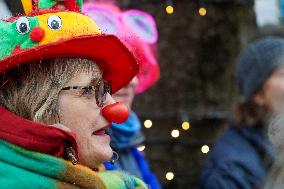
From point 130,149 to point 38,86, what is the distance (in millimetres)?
1196

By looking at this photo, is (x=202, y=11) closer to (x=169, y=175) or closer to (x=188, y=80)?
(x=188, y=80)

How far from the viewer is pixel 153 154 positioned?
3.60 metres

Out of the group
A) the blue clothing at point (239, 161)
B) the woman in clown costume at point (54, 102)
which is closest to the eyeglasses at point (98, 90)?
the woman in clown costume at point (54, 102)

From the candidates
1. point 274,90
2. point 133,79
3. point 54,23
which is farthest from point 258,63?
point 54,23

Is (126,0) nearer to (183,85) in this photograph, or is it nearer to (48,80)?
(183,85)

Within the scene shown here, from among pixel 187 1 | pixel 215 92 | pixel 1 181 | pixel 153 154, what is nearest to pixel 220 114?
pixel 215 92

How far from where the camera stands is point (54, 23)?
1.73 metres

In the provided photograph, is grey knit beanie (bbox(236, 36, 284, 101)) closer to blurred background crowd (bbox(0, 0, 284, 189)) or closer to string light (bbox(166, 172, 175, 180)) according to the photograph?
blurred background crowd (bbox(0, 0, 284, 189))

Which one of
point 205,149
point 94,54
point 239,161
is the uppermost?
point 94,54

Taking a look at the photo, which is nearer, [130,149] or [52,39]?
[52,39]

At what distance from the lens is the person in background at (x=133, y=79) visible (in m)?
2.74

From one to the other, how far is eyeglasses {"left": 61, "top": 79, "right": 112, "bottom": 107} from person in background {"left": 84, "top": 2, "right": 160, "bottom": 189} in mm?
752

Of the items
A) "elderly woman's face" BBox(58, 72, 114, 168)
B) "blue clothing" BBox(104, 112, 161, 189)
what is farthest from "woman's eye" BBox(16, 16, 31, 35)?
"blue clothing" BBox(104, 112, 161, 189)

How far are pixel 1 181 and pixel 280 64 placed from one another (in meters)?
1.86
